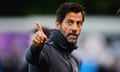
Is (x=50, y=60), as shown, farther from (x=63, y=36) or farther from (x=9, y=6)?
(x=9, y=6)

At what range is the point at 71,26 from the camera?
835cm

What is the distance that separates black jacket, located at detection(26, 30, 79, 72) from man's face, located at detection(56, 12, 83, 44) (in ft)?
0.18

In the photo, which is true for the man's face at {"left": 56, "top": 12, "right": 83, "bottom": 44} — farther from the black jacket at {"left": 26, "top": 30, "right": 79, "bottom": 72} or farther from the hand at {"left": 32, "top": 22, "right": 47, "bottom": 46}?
the hand at {"left": 32, "top": 22, "right": 47, "bottom": 46}

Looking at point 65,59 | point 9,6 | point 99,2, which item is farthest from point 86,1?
point 65,59

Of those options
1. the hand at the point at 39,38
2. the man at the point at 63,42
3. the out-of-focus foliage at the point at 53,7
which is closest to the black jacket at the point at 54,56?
the man at the point at 63,42

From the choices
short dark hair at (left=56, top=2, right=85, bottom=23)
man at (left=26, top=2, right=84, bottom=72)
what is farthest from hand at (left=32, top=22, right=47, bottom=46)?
short dark hair at (left=56, top=2, right=85, bottom=23)

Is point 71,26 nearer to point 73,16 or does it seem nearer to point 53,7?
point 73,16


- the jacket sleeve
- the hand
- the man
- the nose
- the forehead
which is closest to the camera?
the hand

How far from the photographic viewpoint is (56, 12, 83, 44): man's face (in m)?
8.30

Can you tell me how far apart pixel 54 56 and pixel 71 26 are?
37 centimetres

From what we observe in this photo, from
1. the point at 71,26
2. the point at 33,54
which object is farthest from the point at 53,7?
the point at 33,54

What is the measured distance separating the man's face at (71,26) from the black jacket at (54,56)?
0.06 meters

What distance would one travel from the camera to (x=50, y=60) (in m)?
8.14

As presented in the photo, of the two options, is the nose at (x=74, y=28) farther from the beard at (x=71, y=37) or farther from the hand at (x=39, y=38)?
the hand at (x=39, y=38)
